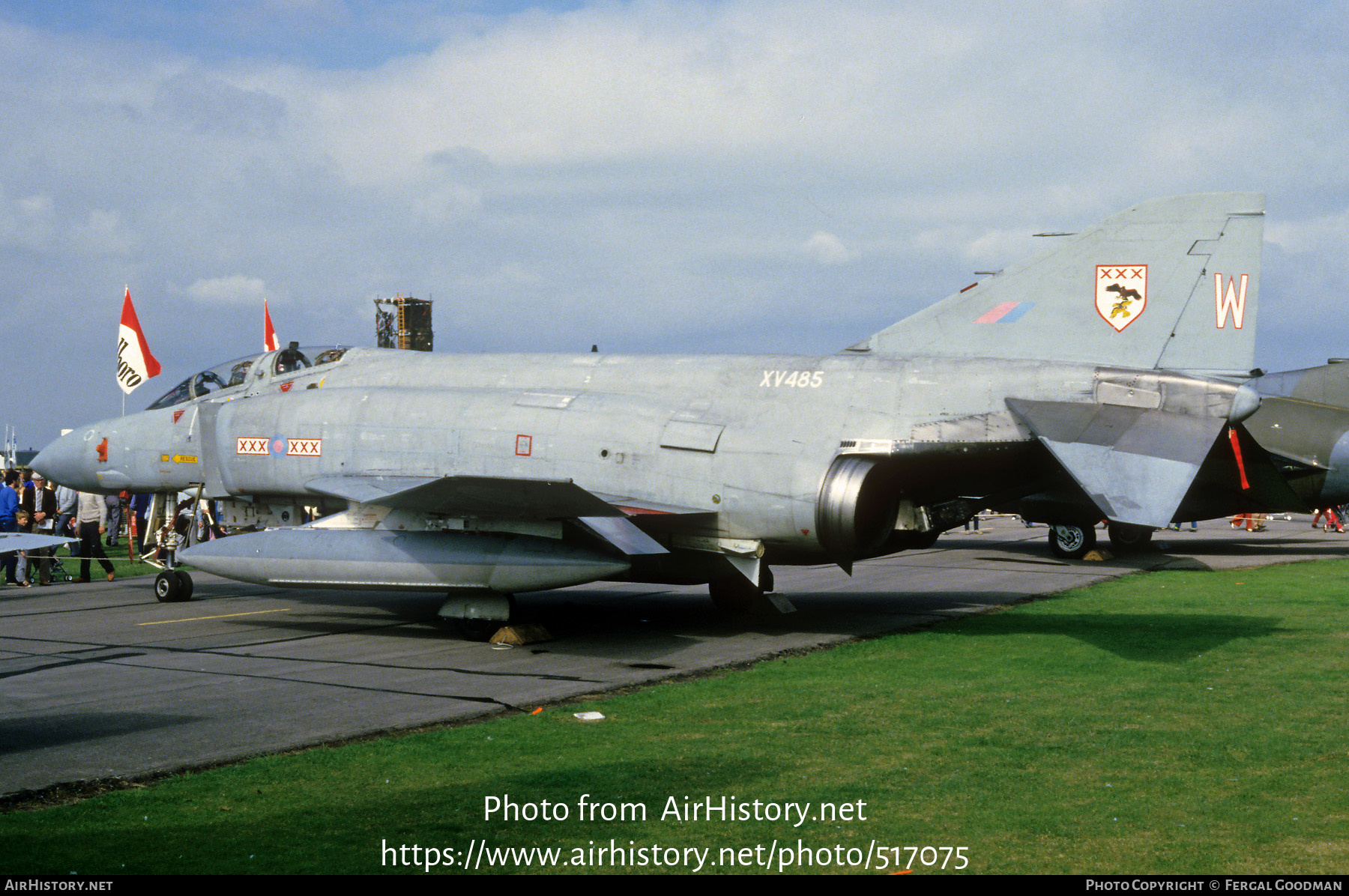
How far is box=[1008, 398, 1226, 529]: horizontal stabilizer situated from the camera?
9.06 metres

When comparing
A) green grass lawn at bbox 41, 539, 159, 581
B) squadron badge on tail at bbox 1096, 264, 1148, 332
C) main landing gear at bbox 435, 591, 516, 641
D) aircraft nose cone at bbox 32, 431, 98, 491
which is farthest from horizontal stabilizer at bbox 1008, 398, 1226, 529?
green grass lawn at bbox 41, 539, 159, 581

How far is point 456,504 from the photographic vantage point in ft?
36.6

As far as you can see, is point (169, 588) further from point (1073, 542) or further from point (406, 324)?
point (406, 324)

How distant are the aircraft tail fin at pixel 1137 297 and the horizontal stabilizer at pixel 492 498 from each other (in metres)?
4.01

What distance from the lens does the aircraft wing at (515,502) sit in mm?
10367

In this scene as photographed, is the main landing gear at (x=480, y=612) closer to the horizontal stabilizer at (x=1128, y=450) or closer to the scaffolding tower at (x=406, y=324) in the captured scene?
the horizontal stabilizer at (x=1128, y=450)

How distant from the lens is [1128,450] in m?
9.62

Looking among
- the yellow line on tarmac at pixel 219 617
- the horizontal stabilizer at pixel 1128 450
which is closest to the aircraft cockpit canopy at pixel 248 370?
the yellow line on tarmac at pixel 219 617

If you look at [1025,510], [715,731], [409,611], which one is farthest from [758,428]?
[1025,510]

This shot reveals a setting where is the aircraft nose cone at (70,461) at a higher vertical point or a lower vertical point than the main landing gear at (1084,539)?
higher

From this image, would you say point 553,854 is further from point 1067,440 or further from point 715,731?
point 1067,440

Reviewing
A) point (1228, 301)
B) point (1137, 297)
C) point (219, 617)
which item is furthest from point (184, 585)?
point (1228, 301)

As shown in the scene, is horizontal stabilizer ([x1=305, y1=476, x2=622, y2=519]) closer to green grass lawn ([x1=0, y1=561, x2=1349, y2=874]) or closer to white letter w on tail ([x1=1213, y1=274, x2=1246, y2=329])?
green grass lawn ([x1=0, y1=561, x2=1349, y2=874])

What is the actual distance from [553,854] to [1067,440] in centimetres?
664
